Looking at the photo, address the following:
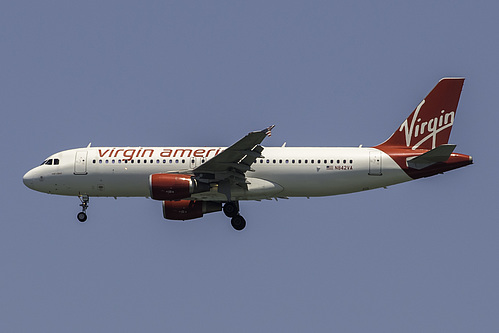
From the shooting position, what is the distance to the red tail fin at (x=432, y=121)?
61.0 meters

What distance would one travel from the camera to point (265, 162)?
60.2 m

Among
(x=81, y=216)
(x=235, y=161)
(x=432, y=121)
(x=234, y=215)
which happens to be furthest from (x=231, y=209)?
(x=432, y=121)

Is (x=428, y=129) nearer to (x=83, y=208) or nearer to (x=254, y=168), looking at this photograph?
(x=254, y=168)

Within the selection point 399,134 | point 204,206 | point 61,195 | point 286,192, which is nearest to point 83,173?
point 61,195

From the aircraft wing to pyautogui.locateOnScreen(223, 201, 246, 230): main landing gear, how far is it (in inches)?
85.2

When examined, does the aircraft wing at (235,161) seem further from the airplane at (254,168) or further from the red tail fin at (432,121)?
the red tail fin at (432,121)

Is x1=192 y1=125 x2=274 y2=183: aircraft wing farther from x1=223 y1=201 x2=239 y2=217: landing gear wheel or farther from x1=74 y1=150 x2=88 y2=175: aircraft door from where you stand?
x1=74 y1=150 x2=88 y2=175: aircraft door

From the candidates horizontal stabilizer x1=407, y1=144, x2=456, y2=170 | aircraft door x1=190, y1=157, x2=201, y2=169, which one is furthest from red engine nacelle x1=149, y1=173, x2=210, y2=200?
horizontal stabilizer x1=407, y1=144, x2=456, y2=170

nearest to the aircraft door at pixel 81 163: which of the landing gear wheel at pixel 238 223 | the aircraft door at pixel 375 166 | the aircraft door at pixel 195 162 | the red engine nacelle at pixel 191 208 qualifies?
the red engine nacelle at pixel 191 208

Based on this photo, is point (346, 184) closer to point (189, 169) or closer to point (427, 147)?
point (427, 147)

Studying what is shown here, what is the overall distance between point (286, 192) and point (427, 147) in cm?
867

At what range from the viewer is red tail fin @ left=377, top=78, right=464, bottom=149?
61.0 meters

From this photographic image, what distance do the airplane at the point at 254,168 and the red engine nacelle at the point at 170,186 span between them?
0.06 metres

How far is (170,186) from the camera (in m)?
58.2
